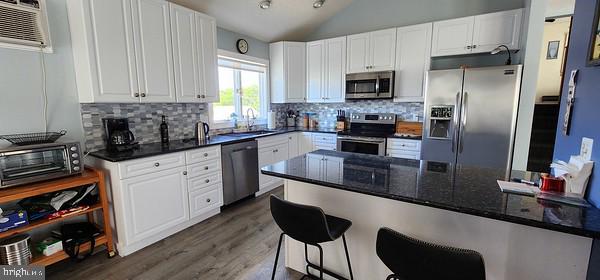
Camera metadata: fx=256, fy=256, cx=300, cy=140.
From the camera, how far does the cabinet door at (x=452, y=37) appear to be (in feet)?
10.6

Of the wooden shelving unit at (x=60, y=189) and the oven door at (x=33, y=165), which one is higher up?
the oven door at (x=33, y=165)

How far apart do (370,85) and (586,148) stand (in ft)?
9.48

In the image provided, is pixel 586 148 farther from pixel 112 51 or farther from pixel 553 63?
pixel 553 63

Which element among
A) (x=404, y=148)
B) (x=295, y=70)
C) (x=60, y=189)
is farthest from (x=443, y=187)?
(x=295, y=70)

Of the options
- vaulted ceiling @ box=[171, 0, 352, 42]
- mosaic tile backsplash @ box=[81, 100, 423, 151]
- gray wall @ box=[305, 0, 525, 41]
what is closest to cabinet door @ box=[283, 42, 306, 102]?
vaulted ceiling @ box=[171, 0, 352, 42]

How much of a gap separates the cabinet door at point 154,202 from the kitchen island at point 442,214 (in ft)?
4.30

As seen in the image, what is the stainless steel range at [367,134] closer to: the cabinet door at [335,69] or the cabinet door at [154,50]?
the cabinet door at [335,69]

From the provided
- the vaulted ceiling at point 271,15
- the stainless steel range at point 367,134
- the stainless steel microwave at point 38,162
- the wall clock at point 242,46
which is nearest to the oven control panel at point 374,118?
the stainless steel range at point 367,134

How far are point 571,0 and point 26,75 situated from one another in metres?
5.43

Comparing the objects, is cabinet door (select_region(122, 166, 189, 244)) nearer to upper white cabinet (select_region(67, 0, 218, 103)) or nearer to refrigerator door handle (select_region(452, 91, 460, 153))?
upper white cabinet (select_region(67, 0, 218, 103))

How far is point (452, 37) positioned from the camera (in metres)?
3.34

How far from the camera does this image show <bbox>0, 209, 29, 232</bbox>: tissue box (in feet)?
5.74

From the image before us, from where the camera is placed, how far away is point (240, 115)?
4156 millimetres

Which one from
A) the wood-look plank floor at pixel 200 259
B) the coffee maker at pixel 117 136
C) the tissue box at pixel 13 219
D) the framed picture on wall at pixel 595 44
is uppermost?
the framed picture on wall at pixel 595 44
